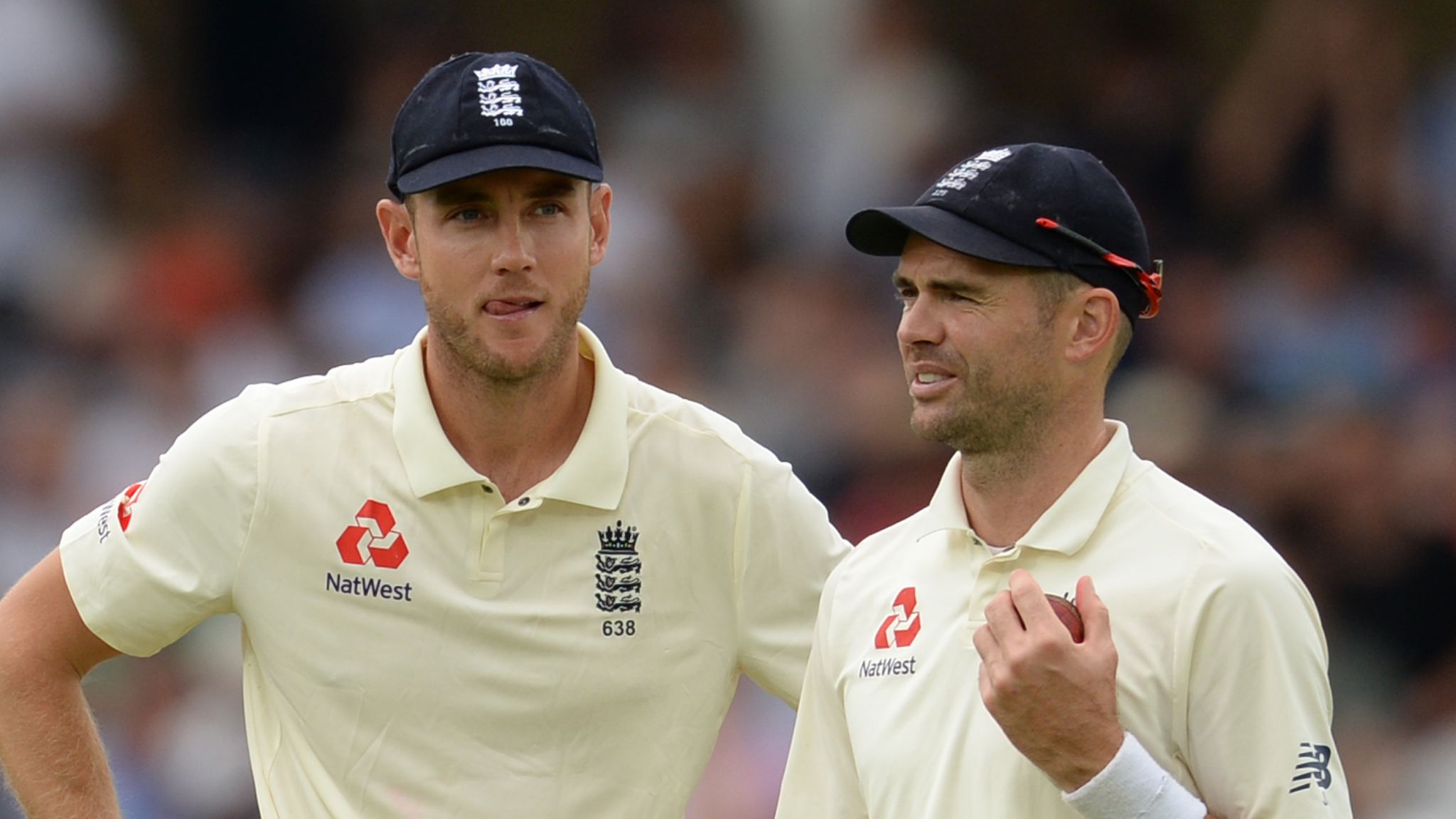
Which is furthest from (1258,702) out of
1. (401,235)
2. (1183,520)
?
(401,235)

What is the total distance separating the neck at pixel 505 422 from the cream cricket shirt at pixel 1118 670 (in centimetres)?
69

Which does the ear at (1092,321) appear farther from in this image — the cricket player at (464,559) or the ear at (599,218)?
the ear at (599,218)

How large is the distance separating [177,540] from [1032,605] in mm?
1864


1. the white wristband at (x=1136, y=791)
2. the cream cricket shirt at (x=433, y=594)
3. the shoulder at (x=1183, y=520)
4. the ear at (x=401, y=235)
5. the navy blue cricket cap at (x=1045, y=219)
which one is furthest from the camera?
the ear at (x=401, y=235)

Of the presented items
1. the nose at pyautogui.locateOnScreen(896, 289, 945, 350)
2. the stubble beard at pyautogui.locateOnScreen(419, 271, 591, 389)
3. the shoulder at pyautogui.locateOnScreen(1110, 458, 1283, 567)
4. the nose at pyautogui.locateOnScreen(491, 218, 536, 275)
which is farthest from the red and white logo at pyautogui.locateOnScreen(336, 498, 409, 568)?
the shoulder at pyautogui.locateOnScreen(1110, 458, 1283, 567)

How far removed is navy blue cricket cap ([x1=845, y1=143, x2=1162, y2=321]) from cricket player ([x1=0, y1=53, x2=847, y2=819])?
0.81 meters

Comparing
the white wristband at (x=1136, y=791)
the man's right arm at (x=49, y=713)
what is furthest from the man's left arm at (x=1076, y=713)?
the man's right arm at (x=49, y=713)

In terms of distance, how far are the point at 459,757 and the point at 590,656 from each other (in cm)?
33

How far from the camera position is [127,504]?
445cm

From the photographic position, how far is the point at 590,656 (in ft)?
14.2

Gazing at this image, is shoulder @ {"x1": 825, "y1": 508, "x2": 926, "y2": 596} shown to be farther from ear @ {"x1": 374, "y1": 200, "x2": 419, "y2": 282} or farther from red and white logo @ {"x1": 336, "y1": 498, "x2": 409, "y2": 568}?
ear @ {"x1": 374, "y1": 200, "x2": 419, "y2": 282}

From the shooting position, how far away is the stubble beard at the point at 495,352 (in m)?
4.28

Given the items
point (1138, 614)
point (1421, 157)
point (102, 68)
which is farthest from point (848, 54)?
point (1138, 614)

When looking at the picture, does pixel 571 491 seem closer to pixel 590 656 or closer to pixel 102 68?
pixel 590 656
